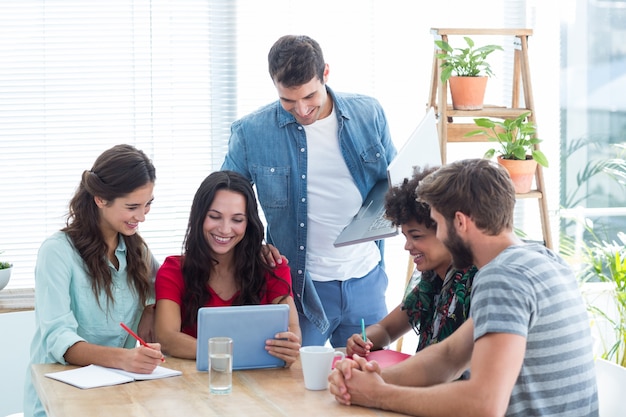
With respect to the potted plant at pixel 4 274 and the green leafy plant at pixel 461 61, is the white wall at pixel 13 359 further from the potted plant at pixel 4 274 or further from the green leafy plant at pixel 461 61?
the green leafy plant at pixel 461 61

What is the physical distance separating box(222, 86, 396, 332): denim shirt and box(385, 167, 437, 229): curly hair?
43 cm

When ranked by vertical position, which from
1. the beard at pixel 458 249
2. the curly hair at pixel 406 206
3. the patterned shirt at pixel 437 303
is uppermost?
the curly hair at pixel 406 206

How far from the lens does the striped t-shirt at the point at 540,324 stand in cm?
166

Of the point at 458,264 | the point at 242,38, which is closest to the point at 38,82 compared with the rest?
the point at 242,38

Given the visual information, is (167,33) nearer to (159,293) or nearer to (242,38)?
(242,38)

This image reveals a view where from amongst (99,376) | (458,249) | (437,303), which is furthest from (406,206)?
(99,376)

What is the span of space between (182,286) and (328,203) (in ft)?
1.92

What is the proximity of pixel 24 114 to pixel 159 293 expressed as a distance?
1626 mm

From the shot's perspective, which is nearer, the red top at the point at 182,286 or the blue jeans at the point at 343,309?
the red top at the point at 182,286

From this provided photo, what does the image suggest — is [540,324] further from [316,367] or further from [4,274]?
[4,274]

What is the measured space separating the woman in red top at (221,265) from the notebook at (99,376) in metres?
0.28

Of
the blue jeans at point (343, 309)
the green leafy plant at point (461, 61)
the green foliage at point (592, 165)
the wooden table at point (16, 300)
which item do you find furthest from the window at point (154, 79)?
the blue jeans at point (343, 309)

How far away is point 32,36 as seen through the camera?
11.9 ft

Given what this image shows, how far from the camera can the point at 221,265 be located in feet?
8.26
